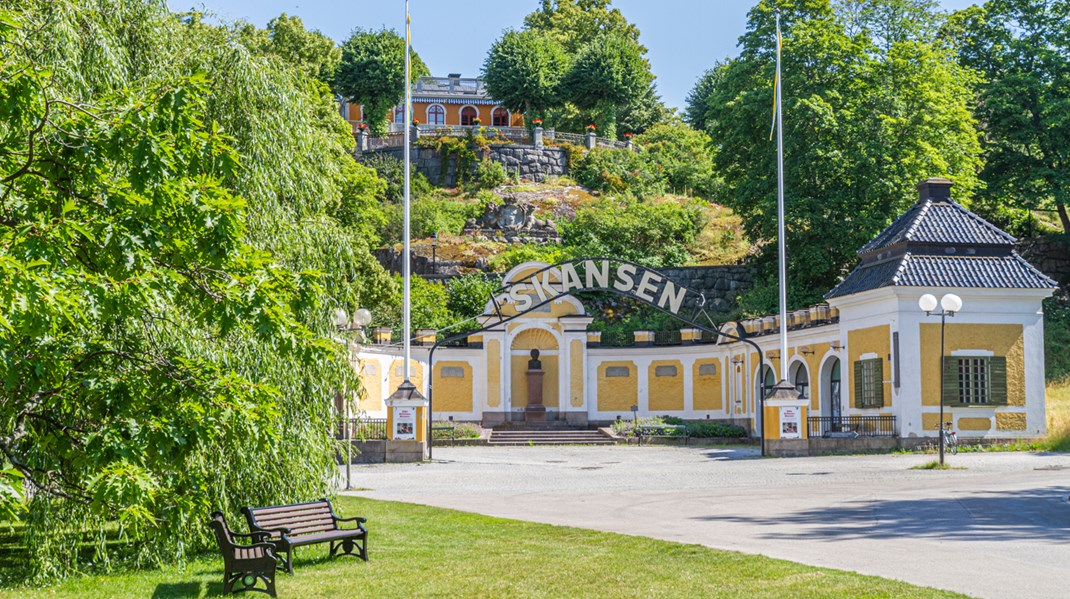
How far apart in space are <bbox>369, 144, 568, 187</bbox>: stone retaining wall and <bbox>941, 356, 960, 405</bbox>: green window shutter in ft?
146

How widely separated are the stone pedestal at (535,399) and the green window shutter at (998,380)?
60.0 ft

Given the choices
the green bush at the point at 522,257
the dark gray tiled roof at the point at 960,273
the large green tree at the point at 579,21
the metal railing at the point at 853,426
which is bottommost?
the metal railing at the point at 853,426

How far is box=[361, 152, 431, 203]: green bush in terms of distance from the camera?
70.4 metres

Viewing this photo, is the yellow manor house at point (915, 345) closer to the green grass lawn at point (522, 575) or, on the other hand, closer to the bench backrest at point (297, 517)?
the green grass lawn at point (522, 575)

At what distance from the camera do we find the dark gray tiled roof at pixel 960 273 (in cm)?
3158

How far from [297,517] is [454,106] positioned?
266ft

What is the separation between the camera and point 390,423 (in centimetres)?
3089

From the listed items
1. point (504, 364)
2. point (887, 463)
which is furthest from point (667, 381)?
point (887, 463)

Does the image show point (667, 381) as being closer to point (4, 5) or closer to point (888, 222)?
point (888, 222)

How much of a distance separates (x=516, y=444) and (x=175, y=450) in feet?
107

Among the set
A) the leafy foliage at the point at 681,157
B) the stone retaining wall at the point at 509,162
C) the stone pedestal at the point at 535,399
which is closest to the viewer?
the stone pedestal at the point at 535,399

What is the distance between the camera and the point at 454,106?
91688 mm

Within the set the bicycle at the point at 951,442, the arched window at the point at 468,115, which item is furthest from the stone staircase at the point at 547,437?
the arched window at the point at 468,115

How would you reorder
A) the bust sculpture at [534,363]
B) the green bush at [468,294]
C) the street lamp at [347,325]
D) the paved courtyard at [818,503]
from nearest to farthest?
the paved courtyard at [818,503] < the street lamp at [347,325] < the bust sculpture at [534,363] < the green bush at [468,294]
